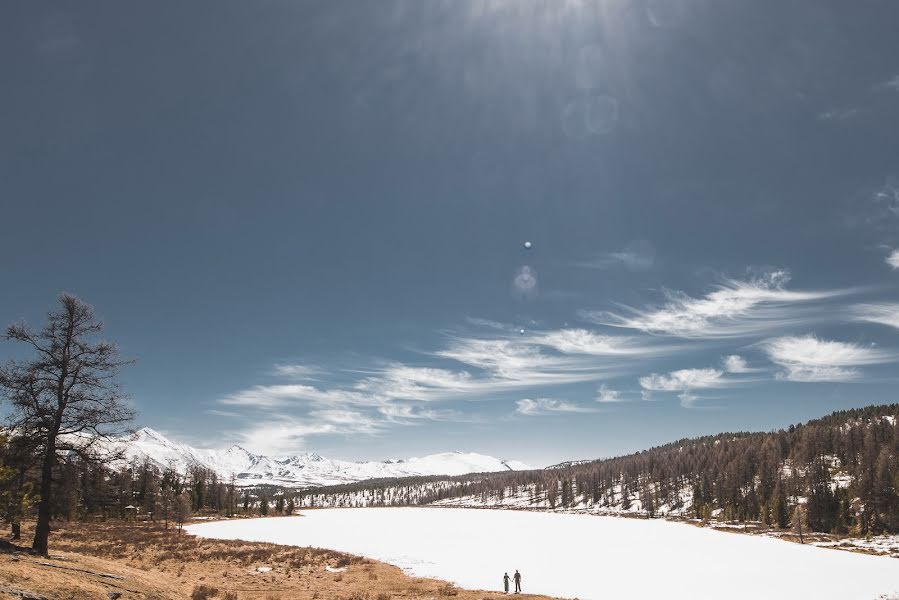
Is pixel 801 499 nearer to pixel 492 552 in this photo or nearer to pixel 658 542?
pixel 658 542

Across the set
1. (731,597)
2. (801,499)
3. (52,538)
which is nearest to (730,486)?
(801,499)

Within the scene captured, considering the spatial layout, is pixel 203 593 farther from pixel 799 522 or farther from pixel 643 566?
pixel 799 522

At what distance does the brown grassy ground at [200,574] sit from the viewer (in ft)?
46.3

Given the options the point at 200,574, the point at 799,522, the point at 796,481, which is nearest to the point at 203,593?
the point at 200,574

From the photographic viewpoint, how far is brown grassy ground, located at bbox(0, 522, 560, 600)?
1412cm

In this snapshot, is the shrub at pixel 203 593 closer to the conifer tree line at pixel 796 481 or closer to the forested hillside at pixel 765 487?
the forested hillside at pixel 765 487

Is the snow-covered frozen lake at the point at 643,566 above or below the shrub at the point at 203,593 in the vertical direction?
below

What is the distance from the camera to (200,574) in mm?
33219

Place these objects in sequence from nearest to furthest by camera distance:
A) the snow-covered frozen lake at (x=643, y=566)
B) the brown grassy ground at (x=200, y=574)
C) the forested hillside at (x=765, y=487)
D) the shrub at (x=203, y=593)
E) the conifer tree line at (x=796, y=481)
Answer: the brown grassy ground at (x=200, y=574), the shrub at (x=203, y=593), the snow-covered frozen lake at (x=643, y=566), the forested hillside at (x=765, y=487), the conifer tree line at (x=796, y=481)

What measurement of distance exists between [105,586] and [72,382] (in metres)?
9.52

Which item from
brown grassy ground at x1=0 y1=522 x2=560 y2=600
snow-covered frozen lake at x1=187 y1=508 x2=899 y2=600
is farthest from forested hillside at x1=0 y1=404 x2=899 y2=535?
snow-covered frozen lake at x1=187 y1=508 x2=899 y2=600

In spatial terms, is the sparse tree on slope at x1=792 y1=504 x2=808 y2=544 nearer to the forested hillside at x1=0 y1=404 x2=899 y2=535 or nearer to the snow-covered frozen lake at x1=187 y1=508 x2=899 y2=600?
the forested hillside at x1=0 y1=404 x2=899 y2=535

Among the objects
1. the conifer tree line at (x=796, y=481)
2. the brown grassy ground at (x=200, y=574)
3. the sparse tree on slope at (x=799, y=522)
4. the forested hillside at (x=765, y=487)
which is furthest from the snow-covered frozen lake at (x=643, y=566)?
the conifer tree line at (x=796, y=481)

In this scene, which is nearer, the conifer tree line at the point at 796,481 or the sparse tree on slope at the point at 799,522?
the sparse tree on slope at the point at 799,522
